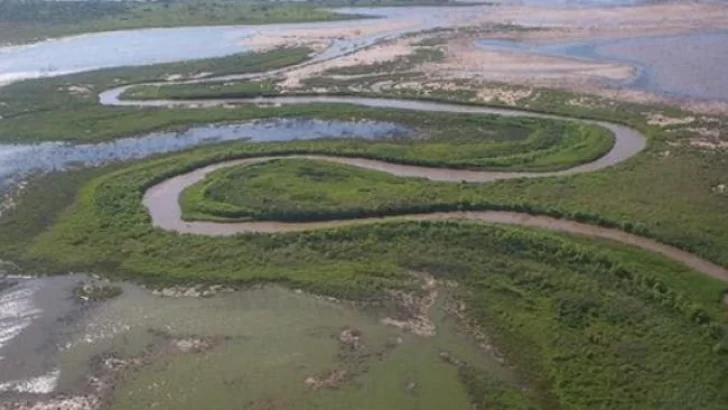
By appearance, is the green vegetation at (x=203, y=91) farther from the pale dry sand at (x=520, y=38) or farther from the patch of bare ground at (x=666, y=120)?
the patch of bare ground at (x=666, y=120)

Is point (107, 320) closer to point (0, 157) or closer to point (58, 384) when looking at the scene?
point (58, 384)

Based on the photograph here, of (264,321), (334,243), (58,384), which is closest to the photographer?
(58,384)

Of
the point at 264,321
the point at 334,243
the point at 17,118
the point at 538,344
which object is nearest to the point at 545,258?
the point at 538,344

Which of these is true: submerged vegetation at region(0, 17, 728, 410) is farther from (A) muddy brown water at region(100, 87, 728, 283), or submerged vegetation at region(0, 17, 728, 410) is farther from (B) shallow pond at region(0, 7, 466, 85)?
(B) shallow pond at region(0, 7, 466, 85)

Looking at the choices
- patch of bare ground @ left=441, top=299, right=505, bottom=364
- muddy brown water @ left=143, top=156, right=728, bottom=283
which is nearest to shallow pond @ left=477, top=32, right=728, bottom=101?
muddy brown water @ left=143, top=156, right=728, bottom=283

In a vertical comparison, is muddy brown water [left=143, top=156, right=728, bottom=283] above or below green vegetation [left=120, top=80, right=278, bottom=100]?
below
